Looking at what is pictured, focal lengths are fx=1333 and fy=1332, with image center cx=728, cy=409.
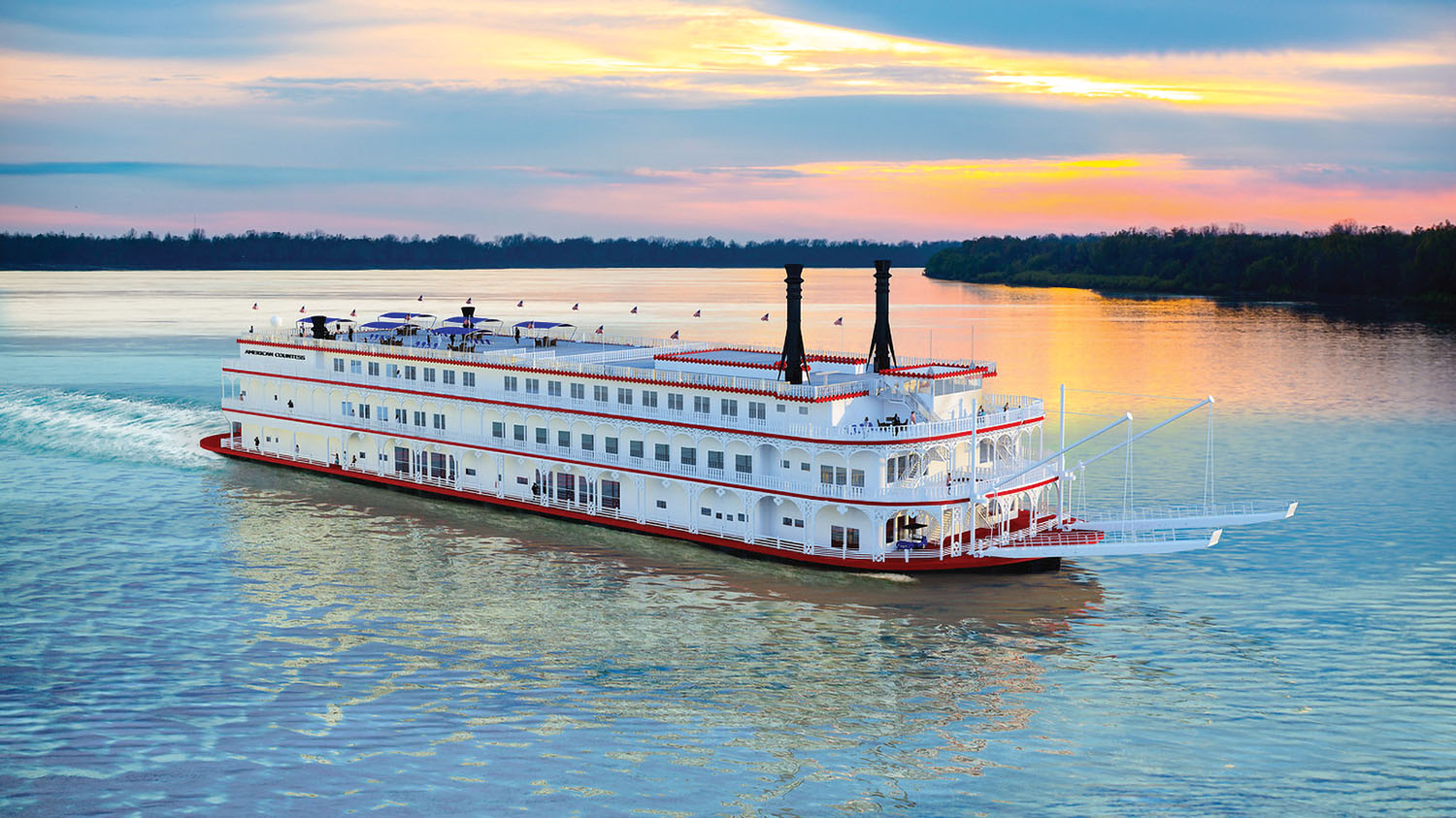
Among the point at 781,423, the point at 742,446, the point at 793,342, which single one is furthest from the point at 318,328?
the point at 781,423

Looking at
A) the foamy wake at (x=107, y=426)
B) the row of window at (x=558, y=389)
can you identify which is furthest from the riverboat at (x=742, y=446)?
the foamy wake at (x=107, y=426)

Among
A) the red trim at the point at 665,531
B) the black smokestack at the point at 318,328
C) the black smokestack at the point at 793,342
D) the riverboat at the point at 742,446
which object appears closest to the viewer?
the red trim at the point at 665,531

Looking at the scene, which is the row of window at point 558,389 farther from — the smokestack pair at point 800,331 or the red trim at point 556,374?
the smokestack pair at point 800,331

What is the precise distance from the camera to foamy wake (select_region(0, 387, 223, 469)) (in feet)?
258

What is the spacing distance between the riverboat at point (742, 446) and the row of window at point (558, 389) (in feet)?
0.28

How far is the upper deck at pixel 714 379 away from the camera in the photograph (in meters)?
51.3

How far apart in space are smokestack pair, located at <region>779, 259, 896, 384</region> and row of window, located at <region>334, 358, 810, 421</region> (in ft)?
6.43

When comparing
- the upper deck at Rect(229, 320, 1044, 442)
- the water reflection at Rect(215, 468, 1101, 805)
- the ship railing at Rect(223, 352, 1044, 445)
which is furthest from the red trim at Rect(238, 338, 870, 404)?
the water reflection at Rect(215, 468, 1101, 805)

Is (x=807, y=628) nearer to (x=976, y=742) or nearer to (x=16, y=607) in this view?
(x=976, y=742)

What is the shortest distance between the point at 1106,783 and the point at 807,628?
13.1 meters

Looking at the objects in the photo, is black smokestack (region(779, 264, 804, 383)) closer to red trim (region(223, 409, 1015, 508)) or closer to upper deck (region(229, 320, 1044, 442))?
upper deck (region(229, 320, 1044, 442))

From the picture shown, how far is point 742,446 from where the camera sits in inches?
2111

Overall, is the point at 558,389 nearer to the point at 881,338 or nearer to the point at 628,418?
the point at 628,418

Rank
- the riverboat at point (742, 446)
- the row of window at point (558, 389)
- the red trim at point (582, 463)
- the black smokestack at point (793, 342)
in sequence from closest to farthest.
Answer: the red trim at point (582, 463) < the riverboat at point (742, 446) < the black smokestack at point (793, 342) < the row of window at point (558, 389)
